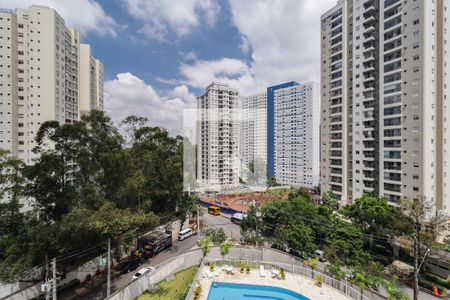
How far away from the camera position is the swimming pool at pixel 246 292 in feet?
46.9

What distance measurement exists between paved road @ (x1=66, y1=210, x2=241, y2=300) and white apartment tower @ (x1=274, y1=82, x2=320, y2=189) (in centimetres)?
2481

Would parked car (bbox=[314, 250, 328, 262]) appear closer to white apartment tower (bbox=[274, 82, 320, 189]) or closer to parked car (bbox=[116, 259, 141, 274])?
parked car (bbox=[116, 259, 141, 274])

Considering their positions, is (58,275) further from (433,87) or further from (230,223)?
(433,87)

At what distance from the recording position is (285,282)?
15273 mm

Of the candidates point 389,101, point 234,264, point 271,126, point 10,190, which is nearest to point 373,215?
point 234,264

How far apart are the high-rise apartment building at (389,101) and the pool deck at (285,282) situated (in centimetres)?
1604

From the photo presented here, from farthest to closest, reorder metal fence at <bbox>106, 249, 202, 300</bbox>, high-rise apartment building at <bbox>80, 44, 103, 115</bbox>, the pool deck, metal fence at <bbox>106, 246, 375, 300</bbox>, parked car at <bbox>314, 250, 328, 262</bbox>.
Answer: high-rise apartment building at <bbox>80, 44, 103, 115</bbox> → parked car at <bbox>314, 250, 328, 262</bbox> → the pool deck → metal fence at <bbox>106, 246, 375, 300</bbox> → metal fence at <bbox>106, 249, 202, 300</bbox>

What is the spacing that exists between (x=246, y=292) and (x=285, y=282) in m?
2.69

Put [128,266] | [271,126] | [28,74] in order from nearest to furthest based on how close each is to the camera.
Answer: [128,266] → [28,74] → [271,126]

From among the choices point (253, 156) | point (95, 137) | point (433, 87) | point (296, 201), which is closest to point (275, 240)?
point (296, 201)

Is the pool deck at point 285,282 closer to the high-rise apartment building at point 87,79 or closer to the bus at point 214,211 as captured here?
the bus at point 214,211

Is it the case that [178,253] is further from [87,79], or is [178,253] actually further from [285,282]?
[87,79]

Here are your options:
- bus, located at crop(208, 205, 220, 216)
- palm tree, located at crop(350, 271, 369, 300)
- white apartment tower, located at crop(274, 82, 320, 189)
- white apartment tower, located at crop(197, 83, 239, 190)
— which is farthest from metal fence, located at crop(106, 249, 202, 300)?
white apartment tower, located at crop(274, 82, 320, 189)

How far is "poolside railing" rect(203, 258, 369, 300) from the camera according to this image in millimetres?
13375
